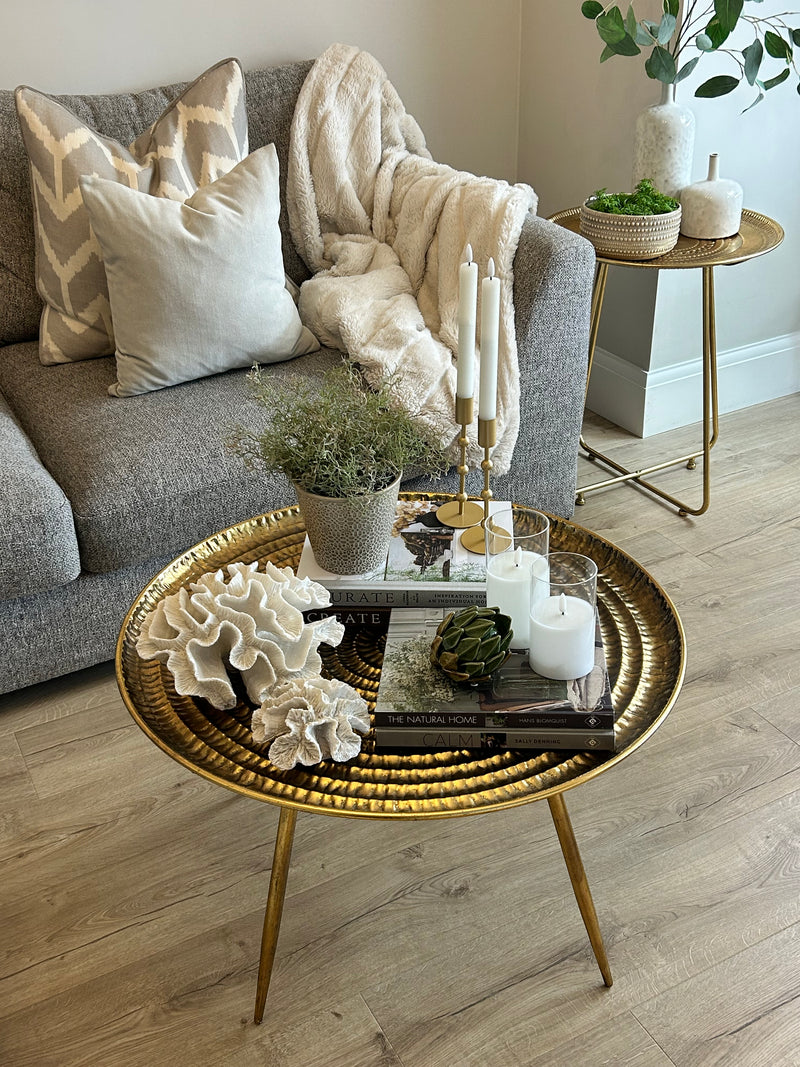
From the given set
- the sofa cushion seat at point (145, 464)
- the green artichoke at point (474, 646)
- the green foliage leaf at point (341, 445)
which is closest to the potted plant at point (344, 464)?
the green foliage leaf at point (341, 445)

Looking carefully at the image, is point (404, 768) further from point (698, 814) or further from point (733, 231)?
point (733, 231)

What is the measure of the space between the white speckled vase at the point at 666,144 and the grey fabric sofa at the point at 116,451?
14.4 inches

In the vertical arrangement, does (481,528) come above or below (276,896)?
above

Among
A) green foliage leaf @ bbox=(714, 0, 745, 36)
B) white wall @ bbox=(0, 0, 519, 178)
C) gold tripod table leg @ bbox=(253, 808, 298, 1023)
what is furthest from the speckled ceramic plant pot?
white wall @ bbox=(0, 0, 519, 178)

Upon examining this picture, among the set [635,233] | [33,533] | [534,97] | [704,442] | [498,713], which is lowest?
[704,442]

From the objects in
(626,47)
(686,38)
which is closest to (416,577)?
(626,47)

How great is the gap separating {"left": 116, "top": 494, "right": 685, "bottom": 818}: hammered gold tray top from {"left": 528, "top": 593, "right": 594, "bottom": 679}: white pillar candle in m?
0.09

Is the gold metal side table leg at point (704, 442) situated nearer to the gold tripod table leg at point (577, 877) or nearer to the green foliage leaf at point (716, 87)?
the green foliage leaf at point (716, 87)

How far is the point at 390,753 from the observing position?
1.06 metres

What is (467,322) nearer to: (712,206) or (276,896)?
(276,896)

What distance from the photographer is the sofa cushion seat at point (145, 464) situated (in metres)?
1.65

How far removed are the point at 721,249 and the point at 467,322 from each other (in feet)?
3.51

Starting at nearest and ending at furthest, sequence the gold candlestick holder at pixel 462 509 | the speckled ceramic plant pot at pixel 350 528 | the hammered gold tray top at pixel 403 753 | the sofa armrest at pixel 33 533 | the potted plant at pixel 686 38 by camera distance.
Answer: the hammered gold tray top at pixel 403 753 < the speckled ceramic plant pot at pixel 350 528 < the gold candlestick holder at pixel 462 509 < the sofa armrest at pixel 33 533 < the potted plant at pixel 686 38

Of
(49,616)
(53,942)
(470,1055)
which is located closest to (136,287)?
(49,616)
